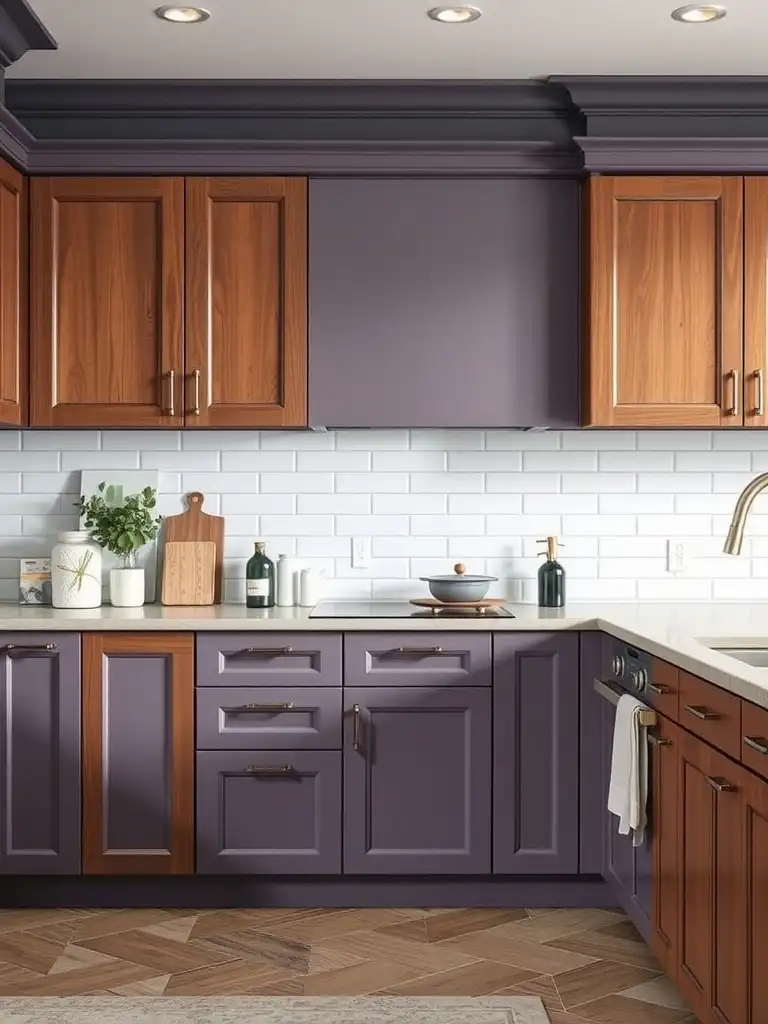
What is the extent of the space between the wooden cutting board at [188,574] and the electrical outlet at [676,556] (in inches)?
63.2

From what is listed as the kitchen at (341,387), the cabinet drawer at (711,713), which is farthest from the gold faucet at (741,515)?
the kitchen at (341,387)

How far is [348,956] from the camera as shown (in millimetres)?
3342

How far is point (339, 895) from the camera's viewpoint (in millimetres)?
3746

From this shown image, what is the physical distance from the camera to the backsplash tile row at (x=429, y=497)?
4.26 m

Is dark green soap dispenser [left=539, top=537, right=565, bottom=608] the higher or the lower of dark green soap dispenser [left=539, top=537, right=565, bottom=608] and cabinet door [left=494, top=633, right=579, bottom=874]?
the higher

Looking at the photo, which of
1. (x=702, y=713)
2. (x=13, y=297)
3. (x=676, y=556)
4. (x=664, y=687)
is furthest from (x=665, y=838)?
(x=13, y=297)

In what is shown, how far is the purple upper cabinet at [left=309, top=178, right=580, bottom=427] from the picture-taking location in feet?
12.8

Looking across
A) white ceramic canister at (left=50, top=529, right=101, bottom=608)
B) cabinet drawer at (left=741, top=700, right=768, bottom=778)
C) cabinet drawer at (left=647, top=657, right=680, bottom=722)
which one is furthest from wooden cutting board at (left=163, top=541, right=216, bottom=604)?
cabinet drawer at (left=741, top=700, right=768, bottom=778)

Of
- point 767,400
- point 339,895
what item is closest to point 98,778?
point 339,895

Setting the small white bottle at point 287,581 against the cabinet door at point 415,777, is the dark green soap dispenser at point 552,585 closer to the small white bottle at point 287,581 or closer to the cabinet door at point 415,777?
the cabinet door at point 415,777

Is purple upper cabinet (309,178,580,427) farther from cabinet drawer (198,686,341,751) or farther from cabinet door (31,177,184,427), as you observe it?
cabinet drawer (198,686,341,751)

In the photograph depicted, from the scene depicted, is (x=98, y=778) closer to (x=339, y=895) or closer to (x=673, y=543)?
(x=339, y=895)

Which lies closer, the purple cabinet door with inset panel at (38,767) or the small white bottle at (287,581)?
the purple cabinet door with inset panel at (38,767)

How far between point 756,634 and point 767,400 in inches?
38.6
